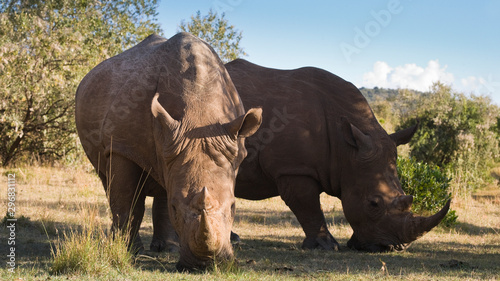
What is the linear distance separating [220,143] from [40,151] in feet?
52.3

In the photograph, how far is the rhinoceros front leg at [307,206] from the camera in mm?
8141

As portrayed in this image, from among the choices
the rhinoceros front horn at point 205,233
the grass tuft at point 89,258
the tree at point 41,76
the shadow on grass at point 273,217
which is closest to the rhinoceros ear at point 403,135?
the shadow on grass at point 273,217

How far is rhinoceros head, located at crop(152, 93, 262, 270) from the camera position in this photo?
4.88 meters

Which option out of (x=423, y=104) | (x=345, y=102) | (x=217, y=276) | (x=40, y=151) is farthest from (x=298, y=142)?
(x=423, y=104)

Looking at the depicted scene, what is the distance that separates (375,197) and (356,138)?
0.89 metres

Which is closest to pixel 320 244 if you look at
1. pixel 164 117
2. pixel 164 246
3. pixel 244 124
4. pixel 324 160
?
pixel 324 160

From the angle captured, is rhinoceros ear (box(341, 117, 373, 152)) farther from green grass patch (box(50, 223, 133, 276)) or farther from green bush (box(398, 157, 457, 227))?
green bush (box(398, 157, 457, 227))

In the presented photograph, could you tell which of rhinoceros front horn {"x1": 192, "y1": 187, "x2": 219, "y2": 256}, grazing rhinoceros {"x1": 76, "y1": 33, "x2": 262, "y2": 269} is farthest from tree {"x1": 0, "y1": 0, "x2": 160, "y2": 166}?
rhinoceros front horn {"x1": 192, "y1": 187, "x2": 219, "y2": 256}

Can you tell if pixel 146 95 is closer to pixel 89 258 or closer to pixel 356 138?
pixel 89 258

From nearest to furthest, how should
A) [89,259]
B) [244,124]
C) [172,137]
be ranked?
[89,259] → [172,137] → [244,124]

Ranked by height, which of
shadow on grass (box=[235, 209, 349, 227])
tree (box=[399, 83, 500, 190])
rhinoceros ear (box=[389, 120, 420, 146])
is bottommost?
shadow on grass (box=[235, 209, 349, 227])

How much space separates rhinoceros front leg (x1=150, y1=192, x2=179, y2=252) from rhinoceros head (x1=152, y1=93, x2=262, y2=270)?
219cm

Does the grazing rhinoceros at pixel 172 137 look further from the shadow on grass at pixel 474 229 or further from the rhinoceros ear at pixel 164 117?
the shadow on grass at pixel 474 229

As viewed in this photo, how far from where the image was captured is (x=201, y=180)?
16.9 ft
